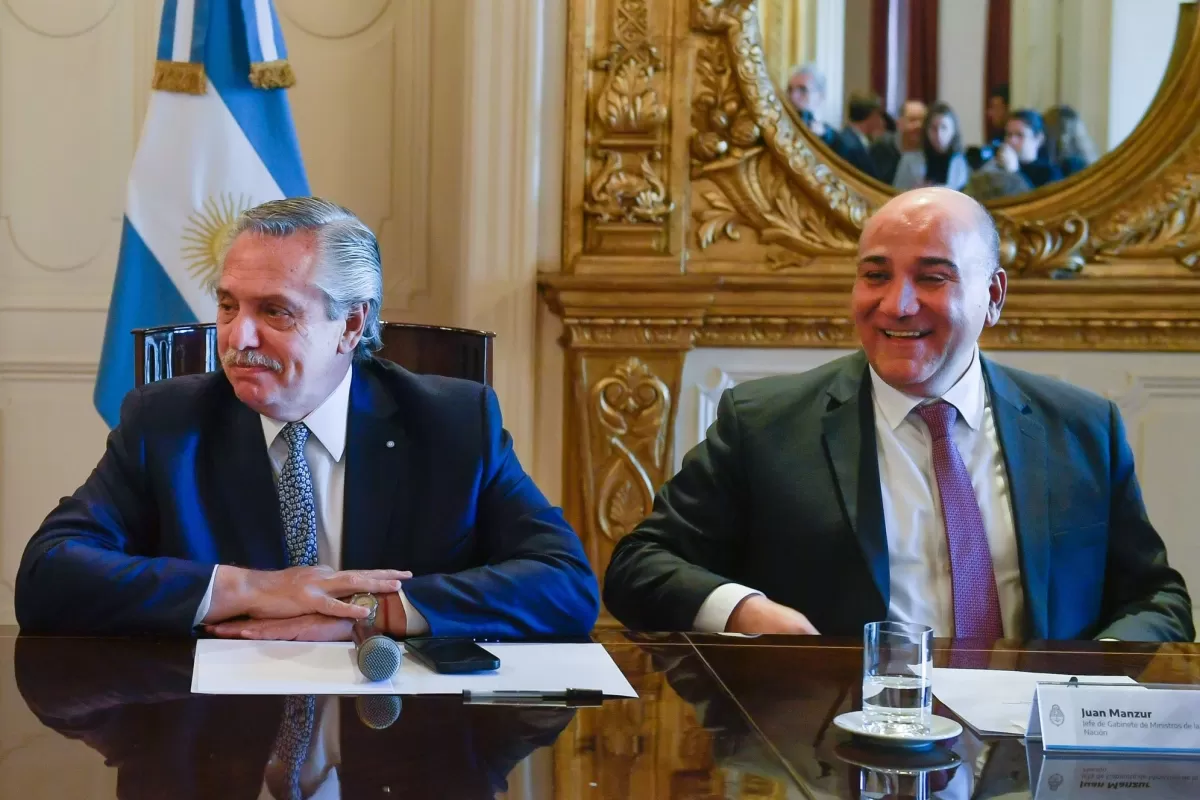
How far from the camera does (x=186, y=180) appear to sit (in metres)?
3.50

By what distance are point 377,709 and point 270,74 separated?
8.44 ft

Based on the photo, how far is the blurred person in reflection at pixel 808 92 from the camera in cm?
381

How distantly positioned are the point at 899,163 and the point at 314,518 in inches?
93.9

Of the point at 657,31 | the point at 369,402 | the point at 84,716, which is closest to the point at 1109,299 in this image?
the point at 657,31

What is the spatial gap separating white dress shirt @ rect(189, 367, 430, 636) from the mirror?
85.6 inches

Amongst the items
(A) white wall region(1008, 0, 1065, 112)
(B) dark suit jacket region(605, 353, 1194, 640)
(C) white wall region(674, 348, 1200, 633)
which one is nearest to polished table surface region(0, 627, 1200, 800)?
(B) dark suit jacket region(605, 353, 1194, 640)

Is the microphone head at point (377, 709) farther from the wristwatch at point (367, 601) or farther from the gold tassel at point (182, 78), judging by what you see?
the gold tassel at point (182, 78)

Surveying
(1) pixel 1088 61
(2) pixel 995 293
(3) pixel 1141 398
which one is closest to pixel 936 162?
(1) pixel 1088 61

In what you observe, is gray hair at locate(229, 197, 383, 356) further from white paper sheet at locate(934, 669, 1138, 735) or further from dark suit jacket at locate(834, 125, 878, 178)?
dark suit jacket at locate(834, 125, 878, 178)

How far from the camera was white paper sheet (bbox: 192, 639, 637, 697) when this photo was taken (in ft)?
4.55

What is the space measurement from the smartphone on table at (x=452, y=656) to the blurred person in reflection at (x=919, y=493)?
23.7 inches

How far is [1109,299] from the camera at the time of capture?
374 centimetres

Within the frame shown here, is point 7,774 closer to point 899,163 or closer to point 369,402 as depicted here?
point 369,402

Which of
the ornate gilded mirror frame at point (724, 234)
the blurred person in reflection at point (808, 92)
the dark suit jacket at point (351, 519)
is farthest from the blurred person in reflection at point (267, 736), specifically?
the blurred person in reflection at point (808, 92)
